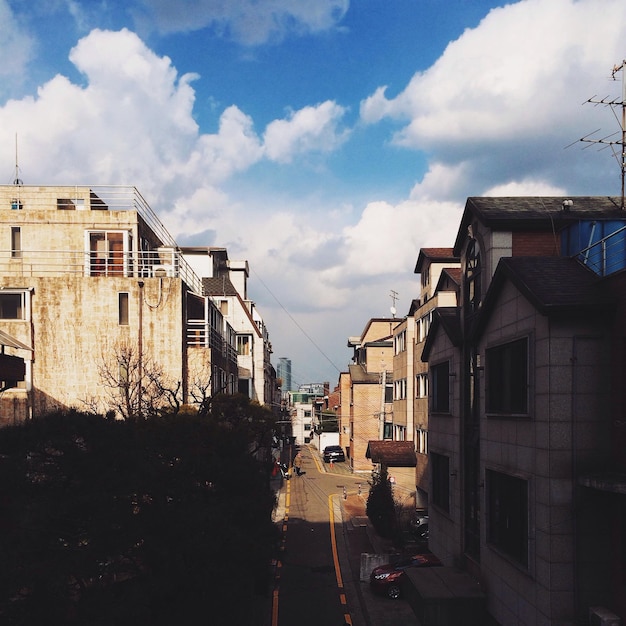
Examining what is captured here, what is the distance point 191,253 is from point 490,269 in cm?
4586

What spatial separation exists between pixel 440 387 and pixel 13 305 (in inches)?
829

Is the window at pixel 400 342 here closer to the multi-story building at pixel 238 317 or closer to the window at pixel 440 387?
the multi-story building at pixel 238 317

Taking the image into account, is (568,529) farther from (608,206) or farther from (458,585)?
(608,206)

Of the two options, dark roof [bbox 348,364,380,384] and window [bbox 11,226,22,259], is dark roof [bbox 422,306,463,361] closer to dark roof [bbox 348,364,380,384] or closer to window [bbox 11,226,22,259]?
window [bbox 11,226,22,259]

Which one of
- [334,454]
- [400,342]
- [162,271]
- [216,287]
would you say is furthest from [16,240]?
[334,454]

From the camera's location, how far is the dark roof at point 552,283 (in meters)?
14.1

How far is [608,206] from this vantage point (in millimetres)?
21625

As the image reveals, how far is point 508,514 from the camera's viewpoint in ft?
56.8

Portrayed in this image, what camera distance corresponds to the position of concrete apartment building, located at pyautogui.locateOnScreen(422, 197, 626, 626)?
1377 centimetres

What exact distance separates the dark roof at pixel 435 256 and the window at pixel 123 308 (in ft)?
69.9

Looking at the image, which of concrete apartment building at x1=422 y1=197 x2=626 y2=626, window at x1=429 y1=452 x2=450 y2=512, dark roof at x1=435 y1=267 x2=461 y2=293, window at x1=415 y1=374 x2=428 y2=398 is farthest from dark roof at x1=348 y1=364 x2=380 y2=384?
concrete apartment building at x1=422 y1=197 x2=626 y2=626

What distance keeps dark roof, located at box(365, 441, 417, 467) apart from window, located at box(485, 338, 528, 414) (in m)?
24.3

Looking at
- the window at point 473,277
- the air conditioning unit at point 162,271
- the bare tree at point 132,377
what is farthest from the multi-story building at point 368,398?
the window at point 473,277

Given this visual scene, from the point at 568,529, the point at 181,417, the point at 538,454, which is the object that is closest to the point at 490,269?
the point at 538,454
